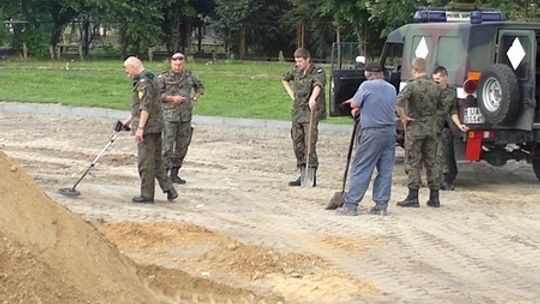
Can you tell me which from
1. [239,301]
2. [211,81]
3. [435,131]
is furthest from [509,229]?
[211,81]

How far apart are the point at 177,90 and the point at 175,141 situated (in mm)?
647

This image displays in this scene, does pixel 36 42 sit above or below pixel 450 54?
below

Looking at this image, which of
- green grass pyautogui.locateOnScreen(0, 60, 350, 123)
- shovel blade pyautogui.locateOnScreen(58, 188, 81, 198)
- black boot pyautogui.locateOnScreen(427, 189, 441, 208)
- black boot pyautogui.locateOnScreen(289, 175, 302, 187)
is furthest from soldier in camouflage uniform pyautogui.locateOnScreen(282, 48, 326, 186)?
green grass pyautogui.locateOnScreen(0, 60, 350, 123)

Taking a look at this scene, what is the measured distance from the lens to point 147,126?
37.2ft

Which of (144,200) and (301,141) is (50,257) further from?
(301,141)

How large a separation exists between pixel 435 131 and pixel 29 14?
123 feet

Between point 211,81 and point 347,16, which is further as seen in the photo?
point 347,16

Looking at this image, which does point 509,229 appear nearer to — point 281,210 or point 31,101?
point 281,210

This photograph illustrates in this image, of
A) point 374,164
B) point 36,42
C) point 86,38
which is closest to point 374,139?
point 374,164

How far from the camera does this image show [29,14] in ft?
154

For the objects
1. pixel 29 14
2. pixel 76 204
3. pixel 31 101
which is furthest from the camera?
pixel 29 14

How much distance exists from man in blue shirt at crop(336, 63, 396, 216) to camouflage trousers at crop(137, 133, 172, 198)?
2067 millimetres

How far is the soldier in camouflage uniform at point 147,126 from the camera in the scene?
11281mm

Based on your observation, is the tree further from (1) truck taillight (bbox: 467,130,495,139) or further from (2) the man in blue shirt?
(2) the man in blue shirt
